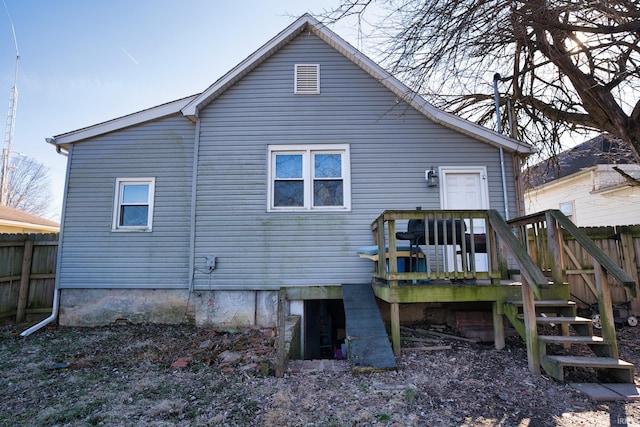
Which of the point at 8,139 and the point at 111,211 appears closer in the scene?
the point at 111,211

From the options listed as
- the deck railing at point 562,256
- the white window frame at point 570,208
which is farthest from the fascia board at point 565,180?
the deck railing at point 562,256

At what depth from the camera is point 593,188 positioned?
35.9ft

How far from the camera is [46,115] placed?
15758mm

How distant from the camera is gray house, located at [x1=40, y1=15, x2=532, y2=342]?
20.6 feet

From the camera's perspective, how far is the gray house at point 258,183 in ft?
20.6

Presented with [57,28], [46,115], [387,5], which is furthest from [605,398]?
[46,115]

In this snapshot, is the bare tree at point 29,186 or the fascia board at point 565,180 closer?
the fascia board at point 565,180

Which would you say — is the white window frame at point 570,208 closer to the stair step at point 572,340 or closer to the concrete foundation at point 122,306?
the stair step at point 572,340

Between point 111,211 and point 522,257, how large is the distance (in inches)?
282

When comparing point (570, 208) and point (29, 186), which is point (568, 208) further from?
point (29, 186)

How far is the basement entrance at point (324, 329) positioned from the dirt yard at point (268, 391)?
2078 mm

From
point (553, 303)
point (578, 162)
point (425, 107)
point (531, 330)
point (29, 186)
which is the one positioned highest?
point (29, 186)

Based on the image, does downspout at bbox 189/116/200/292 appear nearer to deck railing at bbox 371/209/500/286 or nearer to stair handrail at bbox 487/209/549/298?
deck railing at bbox 371/209/500/286

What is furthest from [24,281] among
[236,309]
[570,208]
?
[570,208]
